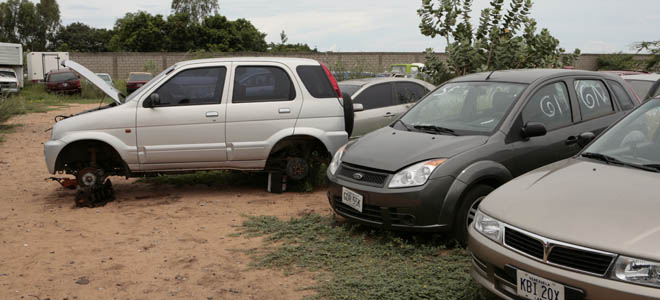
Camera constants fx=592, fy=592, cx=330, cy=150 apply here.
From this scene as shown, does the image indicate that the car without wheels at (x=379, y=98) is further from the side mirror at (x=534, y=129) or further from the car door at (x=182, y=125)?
the side mirror at (x=534, y=129)

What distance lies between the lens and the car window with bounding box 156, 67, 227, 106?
25.1ft

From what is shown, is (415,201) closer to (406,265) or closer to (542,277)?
(406,265)

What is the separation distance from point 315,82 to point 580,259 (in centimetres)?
524

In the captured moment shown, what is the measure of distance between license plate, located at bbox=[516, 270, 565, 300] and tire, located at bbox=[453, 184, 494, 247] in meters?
1.78

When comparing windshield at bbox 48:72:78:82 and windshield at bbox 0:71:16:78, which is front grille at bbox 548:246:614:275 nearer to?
windshield at bbox 0:71:16:78

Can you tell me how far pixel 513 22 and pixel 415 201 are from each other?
7700mm

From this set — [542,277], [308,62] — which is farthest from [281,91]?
[542,277]

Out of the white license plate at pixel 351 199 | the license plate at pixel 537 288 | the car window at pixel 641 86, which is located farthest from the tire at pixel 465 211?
the car window at pixel 641 86

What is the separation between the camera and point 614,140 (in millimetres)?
4371

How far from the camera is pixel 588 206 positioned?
3471mm

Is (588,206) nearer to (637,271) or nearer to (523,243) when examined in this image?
(523,243)

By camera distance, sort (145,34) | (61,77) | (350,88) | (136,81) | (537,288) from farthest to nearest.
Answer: (145,34) → (61,77) → (136,81) → (350,88) → (537,288)

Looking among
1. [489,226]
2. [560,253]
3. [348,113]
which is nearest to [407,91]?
[348,113]

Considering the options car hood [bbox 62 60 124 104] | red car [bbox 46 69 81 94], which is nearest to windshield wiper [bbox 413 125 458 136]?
car hood [bbox 62 60 124 104]
